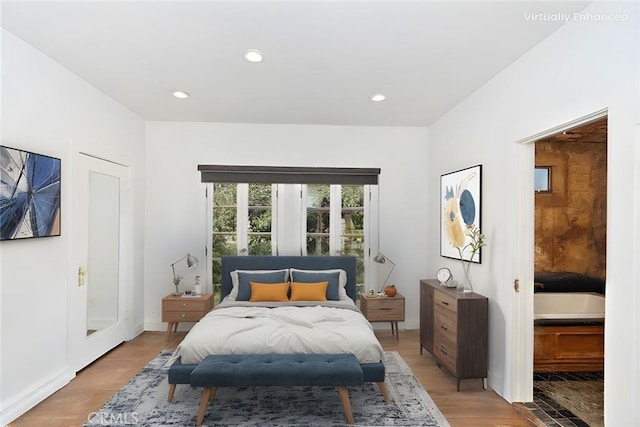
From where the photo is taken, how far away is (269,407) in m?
2.98

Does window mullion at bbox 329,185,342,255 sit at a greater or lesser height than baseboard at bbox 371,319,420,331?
greater

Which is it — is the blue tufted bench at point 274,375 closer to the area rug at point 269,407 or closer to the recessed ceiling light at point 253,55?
the area rug at point 269,407

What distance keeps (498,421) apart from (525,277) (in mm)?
1108

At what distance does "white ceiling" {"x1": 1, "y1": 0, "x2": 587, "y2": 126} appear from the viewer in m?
2.42

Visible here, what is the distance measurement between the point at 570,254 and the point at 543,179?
0.98 meters

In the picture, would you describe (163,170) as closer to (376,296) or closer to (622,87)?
(376,296)

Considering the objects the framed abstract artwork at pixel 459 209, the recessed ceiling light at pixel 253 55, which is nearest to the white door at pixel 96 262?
the recessed ceiling light at pixel 253 55

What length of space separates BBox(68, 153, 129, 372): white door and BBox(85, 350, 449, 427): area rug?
2.72 feet

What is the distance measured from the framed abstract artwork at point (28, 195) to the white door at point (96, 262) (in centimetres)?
37

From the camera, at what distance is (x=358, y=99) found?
419 centimetres

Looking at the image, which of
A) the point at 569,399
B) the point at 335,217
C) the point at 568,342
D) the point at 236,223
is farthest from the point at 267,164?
the point at 569,399

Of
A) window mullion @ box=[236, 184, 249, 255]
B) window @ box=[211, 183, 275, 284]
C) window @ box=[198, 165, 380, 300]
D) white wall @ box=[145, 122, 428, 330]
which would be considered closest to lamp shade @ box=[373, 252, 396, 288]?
white wall @ box=[145, 122, 428, 330]

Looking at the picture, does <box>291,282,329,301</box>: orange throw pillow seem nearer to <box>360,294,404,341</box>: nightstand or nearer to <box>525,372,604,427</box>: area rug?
<box>360,294,404,341</box>: nightstand

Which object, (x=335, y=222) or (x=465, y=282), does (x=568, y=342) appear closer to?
(x=465, y=282)
